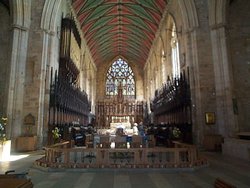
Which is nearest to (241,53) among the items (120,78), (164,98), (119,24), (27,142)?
(164,98)

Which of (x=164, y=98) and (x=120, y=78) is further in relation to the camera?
(x=120, y=78)

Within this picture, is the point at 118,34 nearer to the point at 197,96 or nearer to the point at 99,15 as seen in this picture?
the point at 99,15

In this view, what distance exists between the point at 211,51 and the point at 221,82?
1.90 m

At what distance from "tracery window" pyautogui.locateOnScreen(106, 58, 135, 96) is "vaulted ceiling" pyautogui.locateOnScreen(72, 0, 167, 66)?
2.60 m

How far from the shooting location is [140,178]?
15.7 feet

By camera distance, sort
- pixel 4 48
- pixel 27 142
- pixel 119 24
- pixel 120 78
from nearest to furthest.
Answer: pixel 27 142 → pixel 4 48 → pixel 119 24 → pixel 120 78

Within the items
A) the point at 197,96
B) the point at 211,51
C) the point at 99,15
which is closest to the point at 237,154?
the point at 197,96

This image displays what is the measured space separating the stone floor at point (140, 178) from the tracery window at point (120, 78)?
28100 mm

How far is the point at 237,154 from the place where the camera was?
741 cm

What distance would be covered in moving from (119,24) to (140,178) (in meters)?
22.5

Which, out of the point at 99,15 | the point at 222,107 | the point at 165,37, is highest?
the point at 99,15

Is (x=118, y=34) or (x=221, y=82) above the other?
(x=118, y=34)

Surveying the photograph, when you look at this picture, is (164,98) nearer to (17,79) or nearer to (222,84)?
(222,84)

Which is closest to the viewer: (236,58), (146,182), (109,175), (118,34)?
(146,182)
